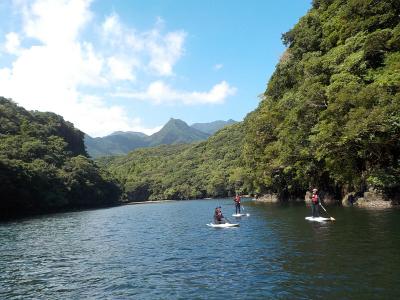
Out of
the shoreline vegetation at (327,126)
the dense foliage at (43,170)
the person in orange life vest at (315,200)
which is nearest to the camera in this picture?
the person in orange life vest at (315,200)

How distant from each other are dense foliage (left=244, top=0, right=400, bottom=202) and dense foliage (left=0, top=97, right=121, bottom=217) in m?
56.9

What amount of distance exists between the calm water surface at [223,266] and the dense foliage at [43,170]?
5959 centimetres

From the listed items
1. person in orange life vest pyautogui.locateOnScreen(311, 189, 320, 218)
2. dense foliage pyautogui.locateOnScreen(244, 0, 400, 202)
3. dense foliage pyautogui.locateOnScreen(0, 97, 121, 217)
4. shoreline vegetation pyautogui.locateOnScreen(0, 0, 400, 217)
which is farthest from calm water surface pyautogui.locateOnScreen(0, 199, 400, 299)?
dense foliage pyautogui.locateOnScreen(0, 97, 121, 217)

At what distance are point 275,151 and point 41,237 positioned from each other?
2048 inches

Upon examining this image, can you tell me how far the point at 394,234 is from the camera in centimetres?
2669

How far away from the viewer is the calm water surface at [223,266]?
16.3 meters

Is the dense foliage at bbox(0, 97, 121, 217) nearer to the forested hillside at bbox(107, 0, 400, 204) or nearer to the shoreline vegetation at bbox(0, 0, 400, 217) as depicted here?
the shoreline vegetation at bbox(0, 0, 400, 217)

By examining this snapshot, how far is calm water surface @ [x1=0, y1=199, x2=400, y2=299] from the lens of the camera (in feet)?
53.4

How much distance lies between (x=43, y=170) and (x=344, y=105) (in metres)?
90.3

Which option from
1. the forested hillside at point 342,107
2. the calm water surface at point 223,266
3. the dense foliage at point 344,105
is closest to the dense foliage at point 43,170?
the forested hillside at point 342,107

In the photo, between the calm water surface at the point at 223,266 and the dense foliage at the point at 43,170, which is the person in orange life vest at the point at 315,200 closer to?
the calm water surface at the point at 223,266

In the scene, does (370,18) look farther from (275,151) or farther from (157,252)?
(157,252)

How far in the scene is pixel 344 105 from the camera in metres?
49.5

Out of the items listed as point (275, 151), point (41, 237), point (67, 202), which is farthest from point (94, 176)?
point (41, 237)
